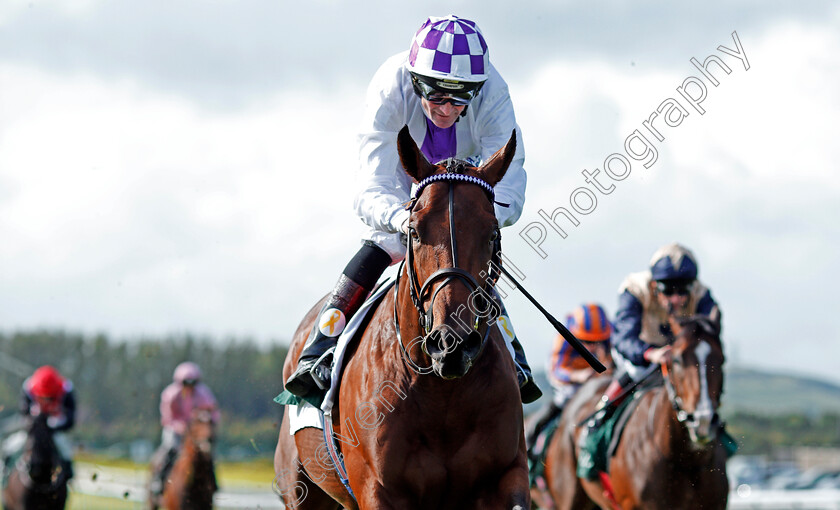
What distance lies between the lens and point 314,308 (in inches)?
277

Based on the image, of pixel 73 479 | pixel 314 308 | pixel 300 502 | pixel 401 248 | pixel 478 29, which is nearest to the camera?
pixel 478 29

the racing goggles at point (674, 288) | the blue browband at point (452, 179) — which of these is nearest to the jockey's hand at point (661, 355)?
the racing goggles at point (674, 288)

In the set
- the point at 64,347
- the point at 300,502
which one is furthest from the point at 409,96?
the point at 64,347

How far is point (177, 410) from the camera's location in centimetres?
1738

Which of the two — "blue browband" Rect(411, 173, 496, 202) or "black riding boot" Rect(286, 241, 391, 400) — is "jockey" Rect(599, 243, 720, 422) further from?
"blue browband" Rect(411, 173, 496, 202)

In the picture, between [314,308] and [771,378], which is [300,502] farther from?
[771,378]

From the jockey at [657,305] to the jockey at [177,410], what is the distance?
7.66 meters

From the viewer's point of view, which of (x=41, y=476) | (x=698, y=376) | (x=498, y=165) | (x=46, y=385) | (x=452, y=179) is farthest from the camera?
(x=46, y=385)

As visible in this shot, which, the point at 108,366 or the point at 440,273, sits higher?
the point at 440,273

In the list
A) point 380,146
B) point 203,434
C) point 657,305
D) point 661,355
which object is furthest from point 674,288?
point 203,434

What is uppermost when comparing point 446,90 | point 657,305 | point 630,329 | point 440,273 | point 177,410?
point 446,90

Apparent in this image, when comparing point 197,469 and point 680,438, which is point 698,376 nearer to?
point 680,438

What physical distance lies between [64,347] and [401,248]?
217ft

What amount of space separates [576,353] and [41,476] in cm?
697
